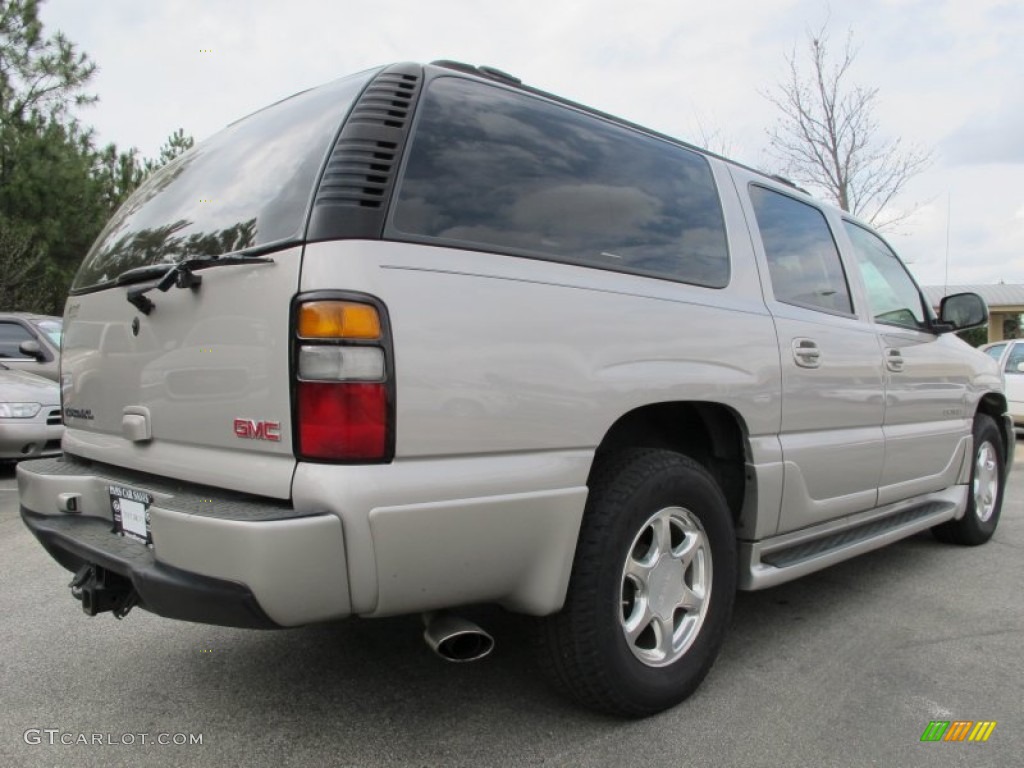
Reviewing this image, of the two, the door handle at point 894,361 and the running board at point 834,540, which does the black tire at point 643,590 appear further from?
the door handle at point 894,361

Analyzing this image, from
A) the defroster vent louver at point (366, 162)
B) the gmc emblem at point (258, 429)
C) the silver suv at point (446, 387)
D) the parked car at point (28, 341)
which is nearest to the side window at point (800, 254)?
the silver suv at point (446, 387)

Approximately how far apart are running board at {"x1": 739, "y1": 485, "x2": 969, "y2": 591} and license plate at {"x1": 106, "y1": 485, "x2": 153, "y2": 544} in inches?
82.1

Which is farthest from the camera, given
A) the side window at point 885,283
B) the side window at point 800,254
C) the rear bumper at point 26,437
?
the rear bumper at point 26,437

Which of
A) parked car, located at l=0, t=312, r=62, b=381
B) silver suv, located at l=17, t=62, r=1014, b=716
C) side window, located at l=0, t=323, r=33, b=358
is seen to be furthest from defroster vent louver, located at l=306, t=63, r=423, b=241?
side window, located at l=0, t=323, r=33, b=358

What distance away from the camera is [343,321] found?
1938 millimetres

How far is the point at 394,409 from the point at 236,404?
1.55 feet

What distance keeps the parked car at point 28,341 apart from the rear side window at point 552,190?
6.99m

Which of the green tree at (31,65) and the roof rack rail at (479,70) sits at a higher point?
the green tree at (31,65)

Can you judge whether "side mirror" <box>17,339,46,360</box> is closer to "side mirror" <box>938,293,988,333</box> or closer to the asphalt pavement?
the asphalt pavement

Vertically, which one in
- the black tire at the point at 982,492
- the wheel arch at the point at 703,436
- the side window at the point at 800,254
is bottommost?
the black tire at the point at 982,492

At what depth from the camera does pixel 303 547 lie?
1865 mm

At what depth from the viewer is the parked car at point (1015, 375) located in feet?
35.0

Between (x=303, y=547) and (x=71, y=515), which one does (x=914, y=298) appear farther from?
(x=71, y=515)

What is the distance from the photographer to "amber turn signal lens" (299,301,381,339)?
1938mm
